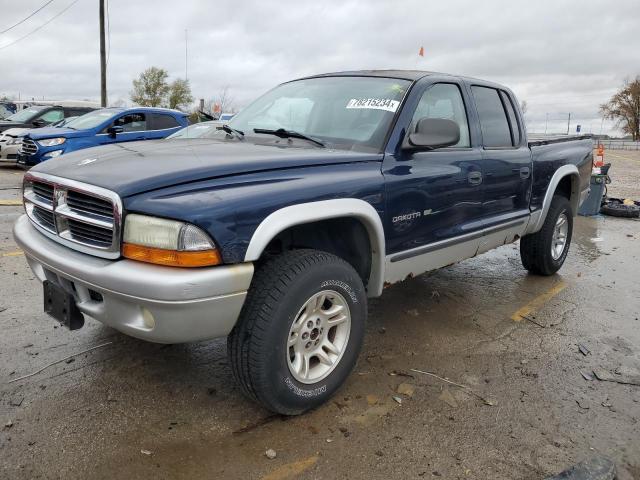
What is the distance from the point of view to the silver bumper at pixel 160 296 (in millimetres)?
2197

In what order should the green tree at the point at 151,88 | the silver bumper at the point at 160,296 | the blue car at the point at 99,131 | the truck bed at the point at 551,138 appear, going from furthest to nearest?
1. the green tree at the point at 151,88
2. the blue car at the point at 99,131
3. the truck bed at the point at 551,138
4. the silver bumper at the point at 160,296

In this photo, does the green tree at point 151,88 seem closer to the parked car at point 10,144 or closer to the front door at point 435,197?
the parked car at point 10,144

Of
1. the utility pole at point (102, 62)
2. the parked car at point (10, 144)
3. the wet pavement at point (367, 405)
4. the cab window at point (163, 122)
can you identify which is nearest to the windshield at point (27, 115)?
the parked car at point (10, 144)

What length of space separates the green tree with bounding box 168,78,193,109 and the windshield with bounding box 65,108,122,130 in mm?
38486

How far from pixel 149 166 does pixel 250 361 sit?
1.01 m

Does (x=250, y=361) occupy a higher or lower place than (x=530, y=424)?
higher

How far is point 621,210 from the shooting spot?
370 inches

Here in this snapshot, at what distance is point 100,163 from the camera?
2.64 metres

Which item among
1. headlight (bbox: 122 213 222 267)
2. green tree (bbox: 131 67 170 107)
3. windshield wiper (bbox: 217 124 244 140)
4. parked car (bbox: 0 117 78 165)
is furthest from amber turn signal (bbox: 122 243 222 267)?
green tree (bbox: 131 67 170 107)

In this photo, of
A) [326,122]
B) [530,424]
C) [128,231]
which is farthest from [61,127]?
[530,424]

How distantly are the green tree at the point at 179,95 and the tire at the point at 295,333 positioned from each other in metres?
49.2

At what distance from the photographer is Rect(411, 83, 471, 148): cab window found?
3524 mm

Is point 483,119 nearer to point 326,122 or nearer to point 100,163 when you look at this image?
point 326,122

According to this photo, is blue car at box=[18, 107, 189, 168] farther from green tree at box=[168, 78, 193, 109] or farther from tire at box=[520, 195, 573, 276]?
green tree at box=[168, 78, 193, 109]
